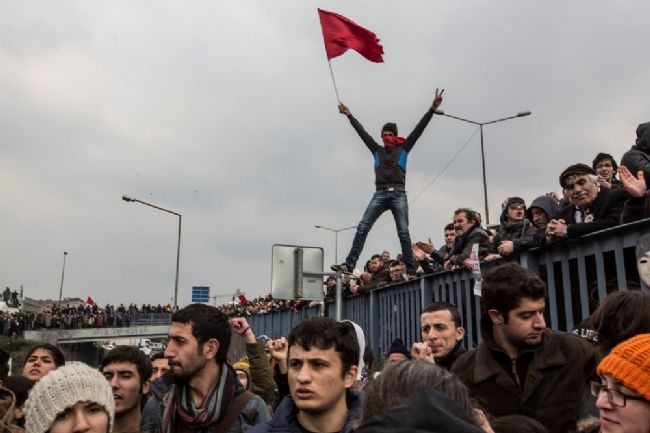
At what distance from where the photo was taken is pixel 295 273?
360 inches

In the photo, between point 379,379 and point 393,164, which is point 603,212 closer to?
point 379,379

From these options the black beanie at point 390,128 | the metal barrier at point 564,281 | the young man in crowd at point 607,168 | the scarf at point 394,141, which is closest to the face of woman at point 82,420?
the metal barrier at point 564,281

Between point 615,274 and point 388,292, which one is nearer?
point 615,274

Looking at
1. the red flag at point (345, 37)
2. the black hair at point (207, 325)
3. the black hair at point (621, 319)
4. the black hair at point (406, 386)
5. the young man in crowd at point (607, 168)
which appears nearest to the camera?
the black hair at point (406, 386)

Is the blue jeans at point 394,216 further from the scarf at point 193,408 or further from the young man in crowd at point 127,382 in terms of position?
the scarf at point 193,408

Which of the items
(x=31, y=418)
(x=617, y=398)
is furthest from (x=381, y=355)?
(x=617, y=398)

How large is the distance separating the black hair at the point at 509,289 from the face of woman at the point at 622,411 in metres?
1.17

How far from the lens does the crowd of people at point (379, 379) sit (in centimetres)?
205

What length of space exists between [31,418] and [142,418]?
45.7 inches

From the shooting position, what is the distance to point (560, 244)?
5.36m

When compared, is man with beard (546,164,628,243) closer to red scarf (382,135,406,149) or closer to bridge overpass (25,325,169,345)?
red scarf (382,135,406,149)

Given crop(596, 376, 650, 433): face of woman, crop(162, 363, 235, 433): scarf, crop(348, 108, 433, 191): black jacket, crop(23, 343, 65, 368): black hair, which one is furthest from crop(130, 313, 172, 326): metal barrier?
crop(596, 376, 650, 433): face of woman

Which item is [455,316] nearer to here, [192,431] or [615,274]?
[615,274]

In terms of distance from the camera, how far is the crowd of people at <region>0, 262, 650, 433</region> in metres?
2.05
